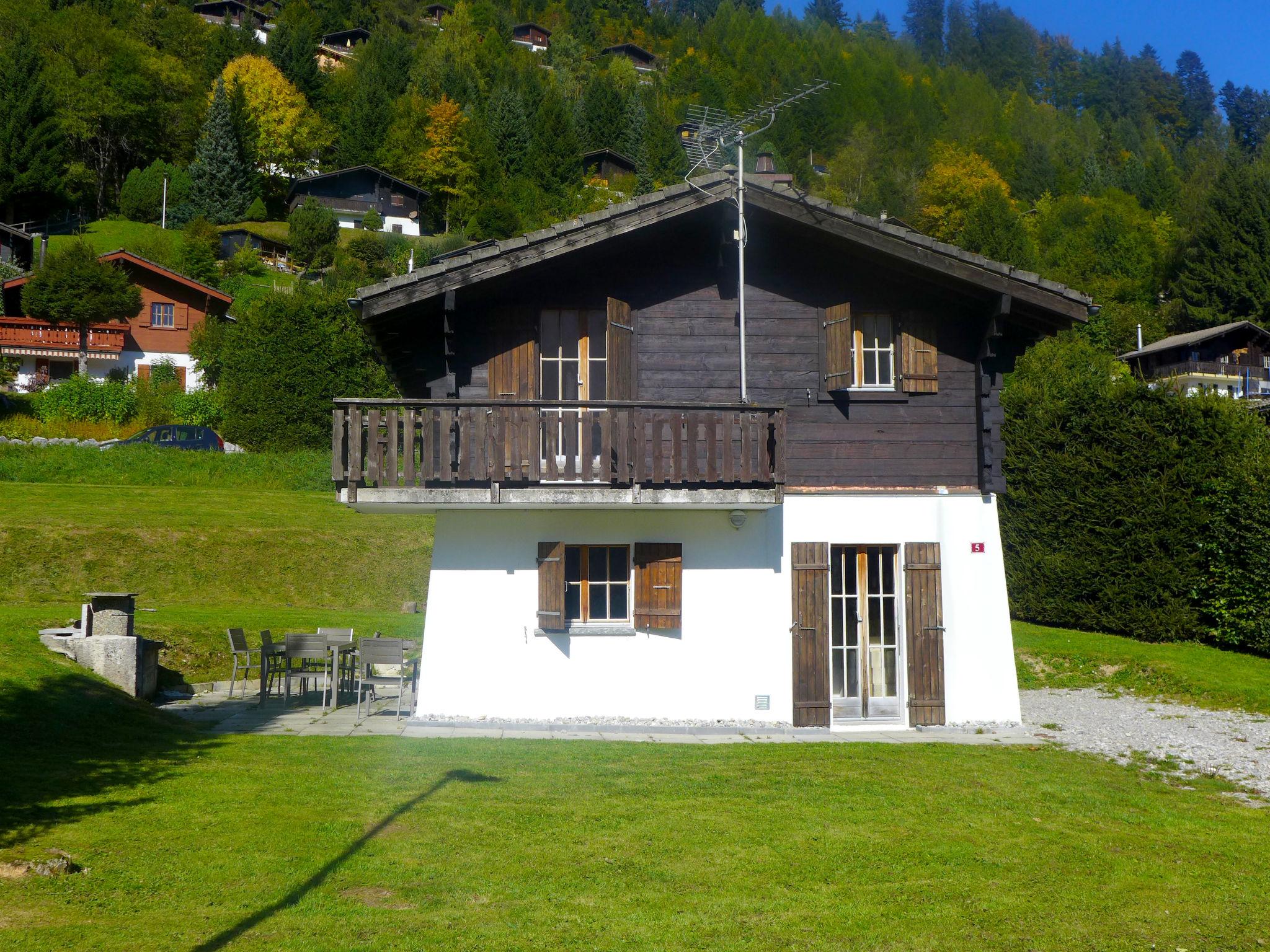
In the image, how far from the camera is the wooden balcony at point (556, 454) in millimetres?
13023

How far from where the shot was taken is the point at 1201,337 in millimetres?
64375

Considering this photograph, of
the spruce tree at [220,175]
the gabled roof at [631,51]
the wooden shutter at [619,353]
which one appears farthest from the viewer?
the gabled roof at [631,51]

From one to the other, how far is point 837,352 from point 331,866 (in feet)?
30.7

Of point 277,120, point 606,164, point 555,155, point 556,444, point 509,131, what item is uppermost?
point 277,120

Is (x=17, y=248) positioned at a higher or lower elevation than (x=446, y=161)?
lower

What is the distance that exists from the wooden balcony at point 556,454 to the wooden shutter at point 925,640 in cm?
230

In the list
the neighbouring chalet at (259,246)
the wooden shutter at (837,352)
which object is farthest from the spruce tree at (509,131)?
the wooden shutter at (837,352)

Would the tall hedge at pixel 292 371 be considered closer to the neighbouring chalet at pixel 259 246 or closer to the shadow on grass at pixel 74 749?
the shadow on grass at pixel 74 749

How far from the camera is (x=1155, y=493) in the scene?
822 inches

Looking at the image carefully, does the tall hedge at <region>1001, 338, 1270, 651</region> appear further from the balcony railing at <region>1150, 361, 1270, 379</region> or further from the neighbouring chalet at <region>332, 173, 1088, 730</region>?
the balcony railing at <region>1150, 361, 1270, 379</region>

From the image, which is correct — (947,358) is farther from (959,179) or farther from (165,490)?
(959,179)

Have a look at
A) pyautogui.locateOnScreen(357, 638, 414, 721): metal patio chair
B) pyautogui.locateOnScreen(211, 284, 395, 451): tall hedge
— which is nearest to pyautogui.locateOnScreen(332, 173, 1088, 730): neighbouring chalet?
pyautogui.locateOnScreen(357, 638, 414, 721): metal patio chair

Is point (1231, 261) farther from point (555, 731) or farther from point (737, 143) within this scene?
point (555, 731)

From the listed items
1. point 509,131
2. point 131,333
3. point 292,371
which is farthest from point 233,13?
point 292,371
